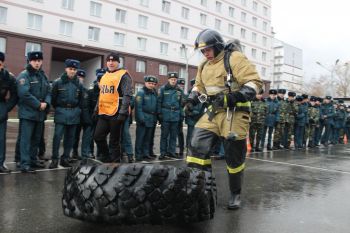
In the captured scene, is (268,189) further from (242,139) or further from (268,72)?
(268,72)

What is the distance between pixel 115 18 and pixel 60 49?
21.2 feet

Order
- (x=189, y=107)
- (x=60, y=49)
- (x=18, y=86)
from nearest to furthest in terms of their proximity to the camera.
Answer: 1. (x=189, y=107)
2. (x=18, y=86)
3. (x=60, y=49)

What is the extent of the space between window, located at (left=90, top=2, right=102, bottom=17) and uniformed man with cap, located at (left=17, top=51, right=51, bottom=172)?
1169 inches

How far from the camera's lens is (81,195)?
10.1ft

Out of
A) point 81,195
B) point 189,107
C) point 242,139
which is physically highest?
point 189,107

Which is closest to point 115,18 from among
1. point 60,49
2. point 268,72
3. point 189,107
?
point 60,49

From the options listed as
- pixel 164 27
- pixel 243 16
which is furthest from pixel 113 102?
pixel 243 16

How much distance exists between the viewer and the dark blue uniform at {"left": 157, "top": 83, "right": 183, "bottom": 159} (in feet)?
28.4

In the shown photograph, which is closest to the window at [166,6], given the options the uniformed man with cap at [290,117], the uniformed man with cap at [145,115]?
the uniformed man with cap at [290,117]

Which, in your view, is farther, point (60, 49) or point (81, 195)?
point (60, 49)

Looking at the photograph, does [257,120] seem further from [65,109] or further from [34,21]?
[34,21]

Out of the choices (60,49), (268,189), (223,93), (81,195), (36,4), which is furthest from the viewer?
(60,49)

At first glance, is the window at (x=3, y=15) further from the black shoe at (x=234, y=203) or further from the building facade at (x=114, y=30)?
the black shoe at (x=234, y=203)

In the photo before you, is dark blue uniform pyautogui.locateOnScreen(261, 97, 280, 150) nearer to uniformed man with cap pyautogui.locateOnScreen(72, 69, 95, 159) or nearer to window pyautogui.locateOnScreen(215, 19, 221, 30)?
uniformed man with cap pyautogui.locateOnScreen(72, 69, 95, 159)
